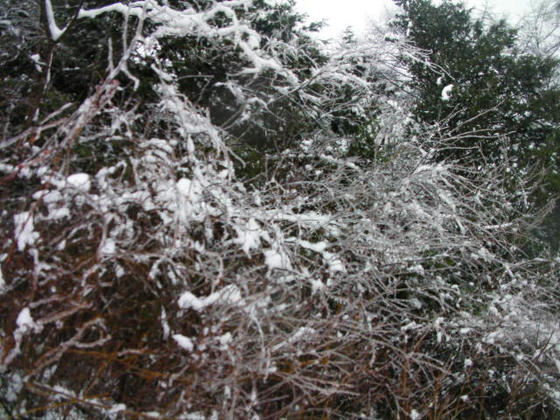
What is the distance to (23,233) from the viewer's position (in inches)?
107

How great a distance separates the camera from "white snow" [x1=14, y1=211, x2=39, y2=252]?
Result: 268 centimetres

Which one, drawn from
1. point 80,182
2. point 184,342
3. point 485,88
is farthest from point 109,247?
point 485,88

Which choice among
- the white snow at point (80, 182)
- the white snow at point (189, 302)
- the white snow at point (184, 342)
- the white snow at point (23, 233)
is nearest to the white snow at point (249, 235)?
the white snow at point (189, 302)

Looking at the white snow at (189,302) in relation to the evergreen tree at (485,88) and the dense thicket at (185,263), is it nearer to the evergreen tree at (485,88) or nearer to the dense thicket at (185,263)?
the dense thicket at (185,263)

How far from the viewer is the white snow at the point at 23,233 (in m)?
2.68

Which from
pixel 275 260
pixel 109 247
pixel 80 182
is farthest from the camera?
pixel 275 260

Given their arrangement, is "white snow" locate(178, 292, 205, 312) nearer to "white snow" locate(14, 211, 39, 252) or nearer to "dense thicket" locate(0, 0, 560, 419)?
"dense thicket" locate(0, 0, 560, 419)

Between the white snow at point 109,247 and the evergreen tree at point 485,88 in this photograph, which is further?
the evergreen tree at point 485,88

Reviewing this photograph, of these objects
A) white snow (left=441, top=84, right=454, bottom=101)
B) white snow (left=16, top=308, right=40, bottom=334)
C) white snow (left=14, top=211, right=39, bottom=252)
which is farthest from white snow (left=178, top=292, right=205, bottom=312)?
white snow (left=441, top=84, right=454, bottom=101)

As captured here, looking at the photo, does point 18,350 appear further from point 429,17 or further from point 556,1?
point 556,1

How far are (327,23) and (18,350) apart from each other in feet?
24.9

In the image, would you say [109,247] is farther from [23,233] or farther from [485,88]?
[485,88]

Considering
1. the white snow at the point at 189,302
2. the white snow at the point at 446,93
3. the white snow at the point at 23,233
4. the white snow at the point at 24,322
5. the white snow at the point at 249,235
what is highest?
the white snow at the point at 446,93

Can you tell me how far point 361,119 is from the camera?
25.7ft
